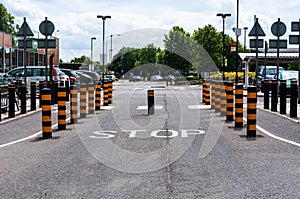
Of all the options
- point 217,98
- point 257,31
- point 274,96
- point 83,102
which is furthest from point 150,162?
point 257,31

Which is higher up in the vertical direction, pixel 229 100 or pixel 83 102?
pixel 229 100

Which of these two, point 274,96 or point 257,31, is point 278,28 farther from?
point 274,96

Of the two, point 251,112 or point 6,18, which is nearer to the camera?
point 251,112

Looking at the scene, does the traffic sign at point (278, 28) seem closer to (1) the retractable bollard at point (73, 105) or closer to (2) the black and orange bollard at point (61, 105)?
(1) the retractable bollard at point (73, 105)

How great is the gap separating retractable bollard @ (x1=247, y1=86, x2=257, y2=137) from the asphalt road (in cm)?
24

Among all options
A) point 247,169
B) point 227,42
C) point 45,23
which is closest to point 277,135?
point 247,169

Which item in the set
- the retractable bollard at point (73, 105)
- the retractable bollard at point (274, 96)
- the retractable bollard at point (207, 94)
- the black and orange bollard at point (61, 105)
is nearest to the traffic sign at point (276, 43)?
the retractable bollard at point (207, 94)

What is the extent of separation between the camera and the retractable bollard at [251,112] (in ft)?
41.4

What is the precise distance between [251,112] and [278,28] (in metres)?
13.1

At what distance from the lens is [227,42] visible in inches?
4343

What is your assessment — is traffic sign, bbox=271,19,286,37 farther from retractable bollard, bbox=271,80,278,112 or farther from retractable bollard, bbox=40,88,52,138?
retractable bollard, bbox=40,88,52,138

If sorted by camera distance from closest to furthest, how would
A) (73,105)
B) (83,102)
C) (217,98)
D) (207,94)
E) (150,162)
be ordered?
(150,162), (73,105), (83,102), (217,98), (207,94)

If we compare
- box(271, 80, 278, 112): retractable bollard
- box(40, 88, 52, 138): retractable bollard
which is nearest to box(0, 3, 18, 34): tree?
box(271, 80, 278, 112): retractable bollard

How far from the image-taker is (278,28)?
25.0 m
